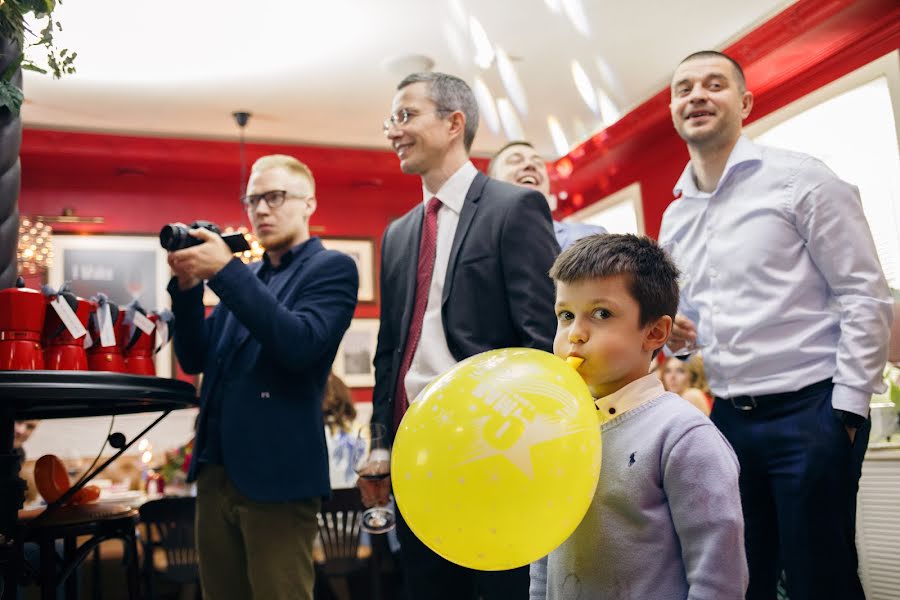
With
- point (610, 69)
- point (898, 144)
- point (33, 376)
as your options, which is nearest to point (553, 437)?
point (33, 376)

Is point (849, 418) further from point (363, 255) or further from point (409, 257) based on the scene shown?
point (363, 255)

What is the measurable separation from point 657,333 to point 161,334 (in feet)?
3.24

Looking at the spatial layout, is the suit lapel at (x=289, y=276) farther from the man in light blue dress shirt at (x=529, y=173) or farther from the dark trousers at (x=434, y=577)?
the man in light blue dress shirt at (x=529, y=173)

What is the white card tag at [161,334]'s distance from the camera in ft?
5.22

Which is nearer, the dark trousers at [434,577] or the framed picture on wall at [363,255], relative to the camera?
the dark trousers at [434,577]

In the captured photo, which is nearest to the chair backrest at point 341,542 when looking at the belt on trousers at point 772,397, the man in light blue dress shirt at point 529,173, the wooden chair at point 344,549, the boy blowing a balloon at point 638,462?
the wooden chair at point 344,549

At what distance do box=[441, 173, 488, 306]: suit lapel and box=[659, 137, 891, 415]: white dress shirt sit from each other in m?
0.54

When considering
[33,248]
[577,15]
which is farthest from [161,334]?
[33,248]

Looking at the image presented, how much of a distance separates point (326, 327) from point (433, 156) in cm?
47

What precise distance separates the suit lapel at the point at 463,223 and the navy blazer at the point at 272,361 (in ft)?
1.13

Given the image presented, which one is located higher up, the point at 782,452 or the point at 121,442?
the point at 121,442

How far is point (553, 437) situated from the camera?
919mm

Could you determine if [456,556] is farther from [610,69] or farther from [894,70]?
[610,69]

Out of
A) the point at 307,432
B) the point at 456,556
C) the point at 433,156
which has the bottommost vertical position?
the point at 456,556
